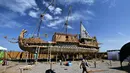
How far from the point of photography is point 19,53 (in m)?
44.8

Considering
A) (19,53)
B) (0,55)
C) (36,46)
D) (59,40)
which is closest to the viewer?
(0,55)

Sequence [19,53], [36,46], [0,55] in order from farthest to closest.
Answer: [19,53] < [36,46] < [0,55]

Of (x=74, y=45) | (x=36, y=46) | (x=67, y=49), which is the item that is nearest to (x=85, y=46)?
(x=74, y=45)

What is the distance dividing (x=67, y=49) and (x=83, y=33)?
19348 millimetres

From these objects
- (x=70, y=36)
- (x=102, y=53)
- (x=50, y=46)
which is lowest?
(x=102, y=53)

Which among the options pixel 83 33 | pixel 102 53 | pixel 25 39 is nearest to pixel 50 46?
pixel 25 39

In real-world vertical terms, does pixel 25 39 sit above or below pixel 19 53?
above

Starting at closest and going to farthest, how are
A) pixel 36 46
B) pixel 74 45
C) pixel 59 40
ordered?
pixel 36 46, pixel 59 40, pixel 74 45

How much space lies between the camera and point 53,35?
136 ft

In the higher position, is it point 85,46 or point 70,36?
point 70,36

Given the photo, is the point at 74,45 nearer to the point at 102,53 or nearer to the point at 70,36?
the point at 70,36

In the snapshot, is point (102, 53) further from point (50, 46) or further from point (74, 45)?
point (50, 46)

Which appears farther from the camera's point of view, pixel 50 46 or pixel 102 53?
pixel 102 53

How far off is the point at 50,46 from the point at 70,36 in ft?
27.9
